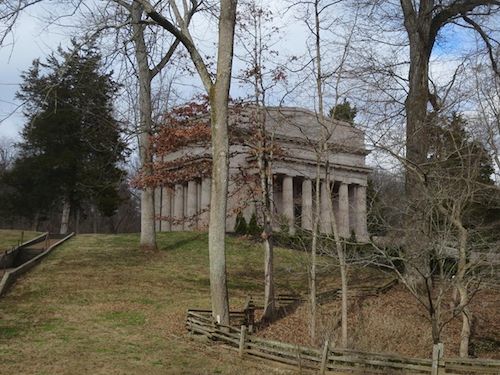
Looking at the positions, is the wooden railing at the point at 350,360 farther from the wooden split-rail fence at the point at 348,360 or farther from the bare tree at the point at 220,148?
the bare tree at the point at 220,148

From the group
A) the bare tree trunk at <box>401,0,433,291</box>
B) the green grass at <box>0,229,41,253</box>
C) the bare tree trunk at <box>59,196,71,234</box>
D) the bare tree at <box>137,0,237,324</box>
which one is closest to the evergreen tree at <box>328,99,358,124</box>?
the bare tree trunk at <box>401,0,433,291</box>

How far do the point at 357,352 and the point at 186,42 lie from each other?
7934 millimetres

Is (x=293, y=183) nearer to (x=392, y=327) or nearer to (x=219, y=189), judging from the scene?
(x=392, y=327)

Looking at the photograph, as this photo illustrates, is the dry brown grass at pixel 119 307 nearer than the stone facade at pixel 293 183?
Yes

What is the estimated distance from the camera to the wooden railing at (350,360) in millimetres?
10312

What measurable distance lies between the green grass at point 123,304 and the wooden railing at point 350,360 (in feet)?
1.33

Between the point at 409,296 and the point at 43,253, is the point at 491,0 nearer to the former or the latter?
the point at 409,296

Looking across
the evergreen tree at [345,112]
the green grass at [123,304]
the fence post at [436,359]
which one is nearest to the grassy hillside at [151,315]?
the green grass at [123,304]

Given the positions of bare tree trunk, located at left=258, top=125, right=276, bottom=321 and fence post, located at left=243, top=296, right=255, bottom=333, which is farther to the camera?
bare tree trunk, located at left=258, top=125, right=276, bottom=321

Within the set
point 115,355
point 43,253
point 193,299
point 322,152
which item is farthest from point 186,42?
point 43,253

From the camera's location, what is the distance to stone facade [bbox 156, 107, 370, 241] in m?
17.9

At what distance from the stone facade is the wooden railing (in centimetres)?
561

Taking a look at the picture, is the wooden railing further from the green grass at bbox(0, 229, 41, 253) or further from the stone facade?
the green grass at bbox(0, 229, 41, 253)

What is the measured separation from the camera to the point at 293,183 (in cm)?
4244
